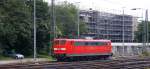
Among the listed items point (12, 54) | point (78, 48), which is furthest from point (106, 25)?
point (78, 48)

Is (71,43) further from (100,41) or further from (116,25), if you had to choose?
(116,25)

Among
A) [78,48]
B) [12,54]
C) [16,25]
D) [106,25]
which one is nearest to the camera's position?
[78,48]

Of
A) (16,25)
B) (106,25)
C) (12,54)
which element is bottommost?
(12,54)

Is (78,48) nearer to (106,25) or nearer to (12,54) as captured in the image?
(12,54)

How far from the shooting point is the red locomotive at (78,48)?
4275 cm

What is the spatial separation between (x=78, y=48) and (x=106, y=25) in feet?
258

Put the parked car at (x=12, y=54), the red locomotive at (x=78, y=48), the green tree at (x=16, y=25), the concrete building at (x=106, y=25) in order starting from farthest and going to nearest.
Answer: the concrete building at (x=106, y=25) → the parked car at (x=12, y=54) → the green tree at (x=16, y=25) → the red locomotive at (x=78, y=48)

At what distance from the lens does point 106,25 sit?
401 ft

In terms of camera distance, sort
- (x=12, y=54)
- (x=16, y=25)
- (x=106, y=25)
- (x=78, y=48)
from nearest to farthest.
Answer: (x=78, y=48), (x=16, y=25), (x=12, y=54), (x=106, y=25)

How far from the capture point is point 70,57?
142 feet

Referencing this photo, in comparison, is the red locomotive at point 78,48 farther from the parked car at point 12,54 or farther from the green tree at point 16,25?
the parked car at point 12,54

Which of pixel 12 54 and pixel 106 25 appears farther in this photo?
pixel 106 25

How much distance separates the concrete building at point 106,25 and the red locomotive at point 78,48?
6324 centimetres

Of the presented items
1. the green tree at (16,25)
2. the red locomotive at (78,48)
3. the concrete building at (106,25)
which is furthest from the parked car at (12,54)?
the concrete building at (106,25)
